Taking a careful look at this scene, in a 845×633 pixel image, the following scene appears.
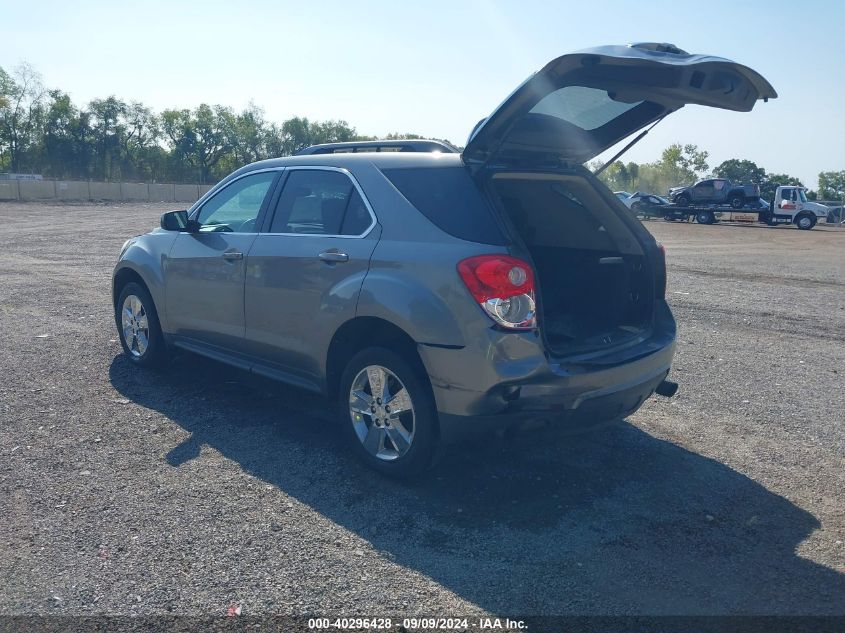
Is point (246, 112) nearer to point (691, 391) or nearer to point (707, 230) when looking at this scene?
point (707, 230)

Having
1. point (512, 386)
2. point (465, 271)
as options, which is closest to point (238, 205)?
point (465, 271)

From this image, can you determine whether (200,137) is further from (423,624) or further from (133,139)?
(423,624)

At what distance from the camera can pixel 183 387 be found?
6.44 metres

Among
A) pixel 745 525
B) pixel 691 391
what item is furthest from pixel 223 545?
pixel 691 391

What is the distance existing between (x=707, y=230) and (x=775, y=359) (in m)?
30.0

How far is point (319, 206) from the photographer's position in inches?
204

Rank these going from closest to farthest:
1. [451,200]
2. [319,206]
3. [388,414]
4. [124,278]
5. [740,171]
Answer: [451,200]
[388,414]
[319,206]
[124,278]
[740,171]

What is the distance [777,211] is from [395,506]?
1624 inches

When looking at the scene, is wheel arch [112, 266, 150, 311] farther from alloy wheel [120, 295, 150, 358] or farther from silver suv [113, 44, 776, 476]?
silver suv [113, 44, 776, 476]

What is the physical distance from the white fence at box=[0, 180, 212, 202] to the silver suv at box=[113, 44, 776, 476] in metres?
50.7

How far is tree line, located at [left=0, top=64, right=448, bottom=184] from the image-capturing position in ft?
267

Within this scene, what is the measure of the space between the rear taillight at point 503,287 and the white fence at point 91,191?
52.9 meters

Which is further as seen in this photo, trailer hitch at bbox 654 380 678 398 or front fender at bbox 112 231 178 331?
front fender at bbox 112 231 178 331

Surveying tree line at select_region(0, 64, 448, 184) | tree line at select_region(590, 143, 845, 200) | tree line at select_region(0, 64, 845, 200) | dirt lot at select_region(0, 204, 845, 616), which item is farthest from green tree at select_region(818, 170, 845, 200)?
dirt lot at select_region(0, 204, 845, 616)
